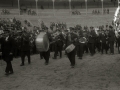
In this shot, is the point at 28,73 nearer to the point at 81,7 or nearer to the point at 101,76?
Answer: the point at 101,76

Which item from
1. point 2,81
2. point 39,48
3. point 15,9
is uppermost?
point 15,9

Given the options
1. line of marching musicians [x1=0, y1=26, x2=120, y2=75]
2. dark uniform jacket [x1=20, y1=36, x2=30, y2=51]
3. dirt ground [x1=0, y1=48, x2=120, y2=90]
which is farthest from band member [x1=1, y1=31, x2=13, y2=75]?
dark uniform jacket [x1=20, y1=36, x2=30, y2=51]

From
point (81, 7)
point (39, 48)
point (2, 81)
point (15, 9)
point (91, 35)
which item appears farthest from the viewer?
point (81, 7)

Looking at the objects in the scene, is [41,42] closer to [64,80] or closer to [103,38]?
[64,80]

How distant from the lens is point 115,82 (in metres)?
8.66

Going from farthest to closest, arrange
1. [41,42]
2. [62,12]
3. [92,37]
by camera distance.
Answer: [62,12] < [92,37] < [41,42]

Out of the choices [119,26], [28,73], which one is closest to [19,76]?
[28,73]

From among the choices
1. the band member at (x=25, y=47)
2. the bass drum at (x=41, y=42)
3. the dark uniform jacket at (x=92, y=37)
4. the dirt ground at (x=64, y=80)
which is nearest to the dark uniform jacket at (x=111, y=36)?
the dark uniform jacket at (x=92, y=37)

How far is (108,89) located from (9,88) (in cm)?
320

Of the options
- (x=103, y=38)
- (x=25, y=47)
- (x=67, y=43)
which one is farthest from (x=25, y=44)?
(x=103, y=38)

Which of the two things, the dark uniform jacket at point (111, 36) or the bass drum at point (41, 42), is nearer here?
the bass drum at point (41, 42)

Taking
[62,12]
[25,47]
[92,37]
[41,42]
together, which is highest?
[62,12]

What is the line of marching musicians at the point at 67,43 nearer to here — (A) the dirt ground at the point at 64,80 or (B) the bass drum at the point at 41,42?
(A) the dirt ground at the point at 64,80

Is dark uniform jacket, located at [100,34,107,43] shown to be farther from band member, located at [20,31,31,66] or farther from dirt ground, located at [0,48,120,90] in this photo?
dirt ground, located at [0,48,120,90]
